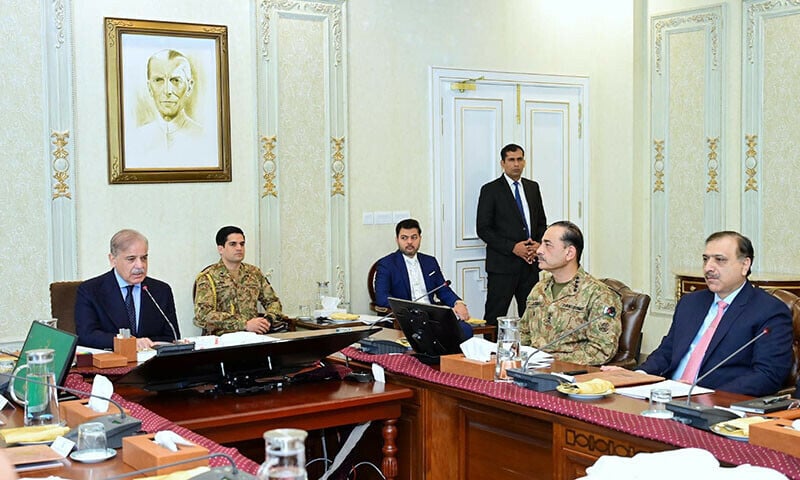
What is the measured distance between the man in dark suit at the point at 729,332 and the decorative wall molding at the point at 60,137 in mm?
3642

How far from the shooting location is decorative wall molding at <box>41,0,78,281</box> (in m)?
6.06

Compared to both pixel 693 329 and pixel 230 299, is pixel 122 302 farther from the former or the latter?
pixel 693 329

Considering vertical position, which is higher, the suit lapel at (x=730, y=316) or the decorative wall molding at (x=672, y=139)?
the decorative wall molding at (x=672, y=139)

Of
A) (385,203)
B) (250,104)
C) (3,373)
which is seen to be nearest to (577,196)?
(385,203)

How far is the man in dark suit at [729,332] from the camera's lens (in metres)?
3.72

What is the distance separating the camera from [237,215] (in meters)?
6.74

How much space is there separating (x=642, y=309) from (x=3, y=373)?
278 cm

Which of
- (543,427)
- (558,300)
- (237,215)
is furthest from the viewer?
(237,215)

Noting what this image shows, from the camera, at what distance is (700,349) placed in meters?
3.99

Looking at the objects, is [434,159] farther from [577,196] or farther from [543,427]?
[543,427]

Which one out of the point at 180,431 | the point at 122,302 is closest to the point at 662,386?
the point at 180,431

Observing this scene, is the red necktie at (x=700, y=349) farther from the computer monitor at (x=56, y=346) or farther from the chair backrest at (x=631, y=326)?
the computer monitor at (x=56, y=346)

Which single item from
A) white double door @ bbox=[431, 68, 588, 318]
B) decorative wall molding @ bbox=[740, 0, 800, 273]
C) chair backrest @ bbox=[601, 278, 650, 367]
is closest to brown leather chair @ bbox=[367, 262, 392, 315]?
white double door @ bbox=[431, 68, 588, 318]

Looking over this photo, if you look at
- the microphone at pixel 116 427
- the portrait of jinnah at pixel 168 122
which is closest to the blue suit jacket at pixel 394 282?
the portrait of jinnah at pixel 168 122
